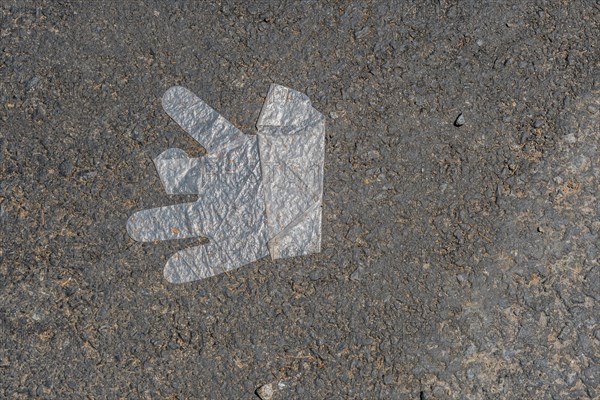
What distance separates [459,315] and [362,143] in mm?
674

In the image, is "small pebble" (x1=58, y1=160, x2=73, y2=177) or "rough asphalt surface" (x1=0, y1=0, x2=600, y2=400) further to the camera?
"small pebble" (x1=58, y1=160, x2=73, y2=177)

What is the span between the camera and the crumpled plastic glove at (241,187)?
7.59 ft

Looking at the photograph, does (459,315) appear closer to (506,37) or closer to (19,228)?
(506,37)

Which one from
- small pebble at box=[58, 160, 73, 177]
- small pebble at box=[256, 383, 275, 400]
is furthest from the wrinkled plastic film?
small pebble at box=[58, 160, 73, 177]

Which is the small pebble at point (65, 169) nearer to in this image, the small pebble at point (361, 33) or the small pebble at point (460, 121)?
the small pebble at point (361, 33)

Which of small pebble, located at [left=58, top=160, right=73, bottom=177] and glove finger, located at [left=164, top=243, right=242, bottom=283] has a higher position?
small pebble, located at [left=58, top=160, right=73, bottom=177]

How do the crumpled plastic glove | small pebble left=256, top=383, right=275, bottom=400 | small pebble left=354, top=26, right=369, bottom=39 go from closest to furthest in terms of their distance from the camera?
small pebble left=256, top=383, right=275, bottom=400 < the crumpled plastic glove < small pebble left=354, top=26, right=369, bottom=39

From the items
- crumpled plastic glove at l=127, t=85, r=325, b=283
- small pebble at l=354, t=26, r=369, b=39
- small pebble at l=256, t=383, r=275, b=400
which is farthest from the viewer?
small pebble at l=354, t=26, r=369, b=39

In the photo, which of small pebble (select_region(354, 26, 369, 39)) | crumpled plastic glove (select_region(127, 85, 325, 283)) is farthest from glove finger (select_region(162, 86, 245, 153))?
small pebble (select_region(354, 26, 369, 39))

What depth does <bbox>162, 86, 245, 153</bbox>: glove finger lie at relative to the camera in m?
2.40

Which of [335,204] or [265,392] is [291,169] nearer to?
[335,204]

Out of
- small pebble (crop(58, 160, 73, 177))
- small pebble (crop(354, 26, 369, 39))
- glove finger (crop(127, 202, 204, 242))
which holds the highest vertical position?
small pebble (crop(354, 26, 369, 39))

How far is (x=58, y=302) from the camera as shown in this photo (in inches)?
89.1

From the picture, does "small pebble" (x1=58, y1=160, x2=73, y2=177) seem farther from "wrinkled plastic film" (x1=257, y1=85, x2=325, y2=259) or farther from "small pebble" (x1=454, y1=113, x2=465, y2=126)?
"small pebble" (x1=454, y1=113, x2=465, y2=126)
